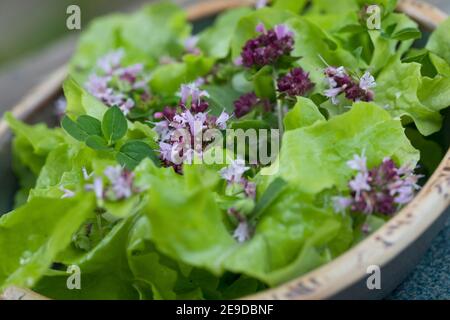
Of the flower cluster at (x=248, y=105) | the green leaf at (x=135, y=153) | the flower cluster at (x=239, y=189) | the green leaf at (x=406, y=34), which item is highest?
the green leaf at (x=406, y=34)

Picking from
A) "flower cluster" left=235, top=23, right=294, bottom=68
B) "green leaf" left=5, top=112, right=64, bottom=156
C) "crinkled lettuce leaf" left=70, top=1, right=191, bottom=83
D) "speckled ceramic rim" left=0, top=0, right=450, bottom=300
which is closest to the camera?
"speckled ceramic rim" left=0, top=0, right=450, bottom=300

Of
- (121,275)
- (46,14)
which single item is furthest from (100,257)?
(46,14)

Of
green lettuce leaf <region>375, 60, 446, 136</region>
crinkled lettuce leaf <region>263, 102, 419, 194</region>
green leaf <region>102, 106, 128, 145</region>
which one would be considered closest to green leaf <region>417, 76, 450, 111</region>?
green lettuce leaf <region>375, 60, 446, 136</region>

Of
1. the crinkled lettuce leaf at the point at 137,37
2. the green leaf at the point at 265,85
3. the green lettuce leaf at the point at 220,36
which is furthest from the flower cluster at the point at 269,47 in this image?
the crinkled lettuce leaf at the point at 137,37

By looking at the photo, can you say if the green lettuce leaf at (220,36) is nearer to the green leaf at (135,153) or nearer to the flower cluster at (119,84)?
the flower cluster at (119,84)

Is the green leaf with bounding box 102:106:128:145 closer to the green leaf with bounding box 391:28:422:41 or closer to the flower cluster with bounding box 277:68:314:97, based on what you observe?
the flower cluster with bounding box 277:68:314:97

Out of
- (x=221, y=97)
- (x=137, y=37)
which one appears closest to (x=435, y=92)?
(x=221, y=97)
